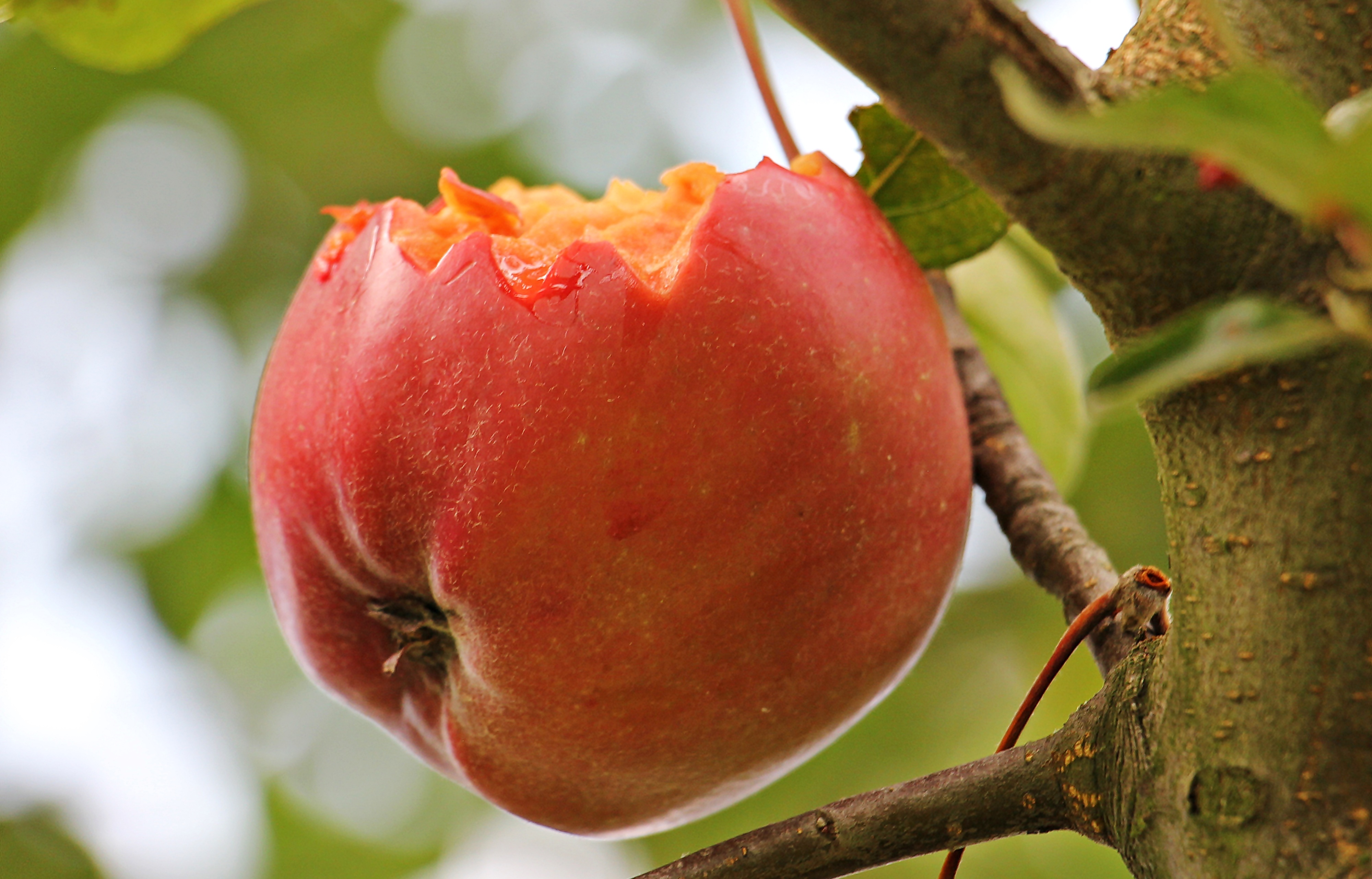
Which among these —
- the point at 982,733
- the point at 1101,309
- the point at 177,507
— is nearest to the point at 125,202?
the point at 177,507

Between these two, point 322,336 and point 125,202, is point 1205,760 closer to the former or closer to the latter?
point 322,336

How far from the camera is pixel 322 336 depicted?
593mm

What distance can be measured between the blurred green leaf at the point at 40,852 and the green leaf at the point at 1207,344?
6.69 ft

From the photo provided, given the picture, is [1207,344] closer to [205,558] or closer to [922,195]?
[922,195]

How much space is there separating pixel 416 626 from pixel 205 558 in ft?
4.67

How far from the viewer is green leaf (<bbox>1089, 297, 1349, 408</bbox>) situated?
29 cm

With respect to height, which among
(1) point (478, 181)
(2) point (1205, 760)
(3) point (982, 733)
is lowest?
(3) point (982, 733)

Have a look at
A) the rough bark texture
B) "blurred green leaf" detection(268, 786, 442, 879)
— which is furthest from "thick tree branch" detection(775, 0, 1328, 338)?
"blurred green leaf" detection(268, 786, 442, 879)

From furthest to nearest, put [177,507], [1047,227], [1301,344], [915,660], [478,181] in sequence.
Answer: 1. [478,181]
2. [177,507]
3. [915,660]
4. [1047,227]
5. [1301,344]

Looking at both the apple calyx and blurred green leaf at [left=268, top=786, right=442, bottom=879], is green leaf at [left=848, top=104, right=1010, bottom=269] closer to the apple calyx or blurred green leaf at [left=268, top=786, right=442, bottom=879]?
the apple calyx

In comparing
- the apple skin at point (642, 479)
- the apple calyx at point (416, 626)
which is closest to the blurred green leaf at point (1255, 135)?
the apple skin at point (642, 479)

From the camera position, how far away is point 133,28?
881mm

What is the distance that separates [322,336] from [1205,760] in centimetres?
43

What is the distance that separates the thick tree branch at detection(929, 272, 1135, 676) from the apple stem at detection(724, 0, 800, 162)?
0.13 m
